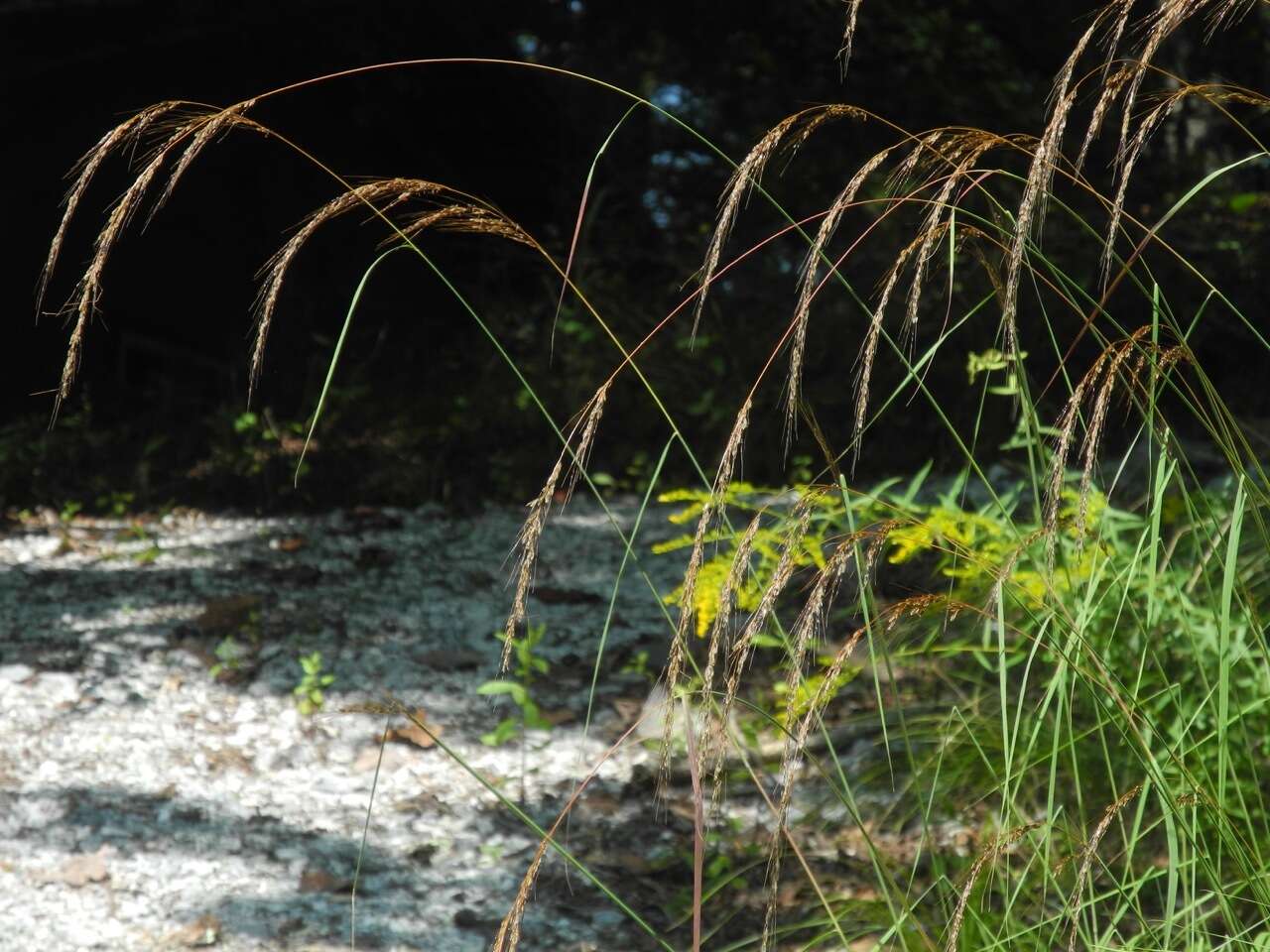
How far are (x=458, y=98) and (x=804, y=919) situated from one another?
5233 mm

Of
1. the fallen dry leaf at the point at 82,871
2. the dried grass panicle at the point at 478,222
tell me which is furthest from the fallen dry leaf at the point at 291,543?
the dried grass panicle at the point at 478,222

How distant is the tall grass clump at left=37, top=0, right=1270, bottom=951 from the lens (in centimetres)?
133

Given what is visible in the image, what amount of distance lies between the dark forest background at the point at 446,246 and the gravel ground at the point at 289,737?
679mm

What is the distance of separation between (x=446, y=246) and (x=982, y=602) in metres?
4.66

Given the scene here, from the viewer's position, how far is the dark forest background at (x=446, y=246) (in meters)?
5.74

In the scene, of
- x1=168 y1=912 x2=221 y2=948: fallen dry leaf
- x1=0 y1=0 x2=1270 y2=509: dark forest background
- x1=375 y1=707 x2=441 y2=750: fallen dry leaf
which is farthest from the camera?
x1=0 y1=0 x2=1270 y2=509: dark forest background

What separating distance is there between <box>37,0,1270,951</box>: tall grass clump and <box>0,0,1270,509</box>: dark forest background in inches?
13.9

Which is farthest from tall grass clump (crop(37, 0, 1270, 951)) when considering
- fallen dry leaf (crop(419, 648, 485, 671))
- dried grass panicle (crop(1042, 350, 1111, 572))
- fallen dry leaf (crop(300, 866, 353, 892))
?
fallen dry leaf (crop(419, 648, 485, 671))

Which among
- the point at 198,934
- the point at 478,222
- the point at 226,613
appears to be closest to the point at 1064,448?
the point at 478,222

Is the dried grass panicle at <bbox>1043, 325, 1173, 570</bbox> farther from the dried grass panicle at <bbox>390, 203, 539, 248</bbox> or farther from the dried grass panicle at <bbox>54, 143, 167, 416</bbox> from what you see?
the dried grass panicle at <bbox>54, 143, 167, 416</bbox>

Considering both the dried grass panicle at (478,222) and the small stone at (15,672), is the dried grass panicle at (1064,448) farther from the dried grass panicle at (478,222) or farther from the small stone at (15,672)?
the small stone at (15,672)

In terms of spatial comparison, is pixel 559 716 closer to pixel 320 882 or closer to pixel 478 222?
pixel 320 882

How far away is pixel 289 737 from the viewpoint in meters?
3.43

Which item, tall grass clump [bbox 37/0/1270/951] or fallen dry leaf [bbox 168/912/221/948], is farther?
fallen dry leaf [bbox 168/912/221/948]
